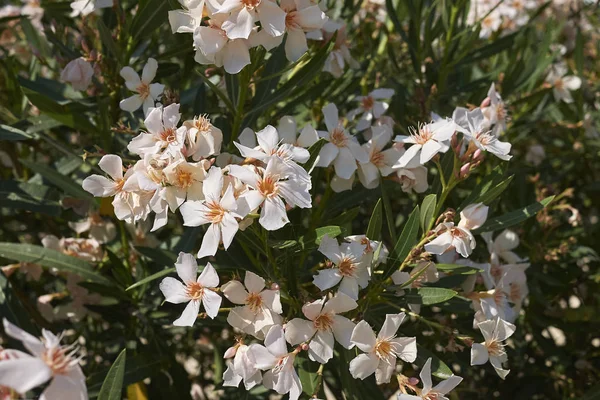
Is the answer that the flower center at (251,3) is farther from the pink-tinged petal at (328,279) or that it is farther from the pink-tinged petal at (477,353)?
the pink-tinged petal at (477,353)

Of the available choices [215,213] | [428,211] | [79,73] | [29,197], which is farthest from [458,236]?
[29,197]

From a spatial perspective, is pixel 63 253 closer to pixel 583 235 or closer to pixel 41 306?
pixel 41 306

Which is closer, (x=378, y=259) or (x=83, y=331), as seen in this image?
(x=378, y=259)

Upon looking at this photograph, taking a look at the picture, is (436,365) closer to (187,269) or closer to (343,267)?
(343,267)

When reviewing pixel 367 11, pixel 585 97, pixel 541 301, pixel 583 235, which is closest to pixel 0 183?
pixel 367 11

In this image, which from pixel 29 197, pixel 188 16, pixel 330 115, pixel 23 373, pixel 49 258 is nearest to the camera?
pixel 23 373

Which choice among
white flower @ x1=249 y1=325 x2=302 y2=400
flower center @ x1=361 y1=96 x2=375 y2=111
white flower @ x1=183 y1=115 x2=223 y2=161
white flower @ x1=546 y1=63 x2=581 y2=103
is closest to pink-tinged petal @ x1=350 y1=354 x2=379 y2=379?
white flower @ x1=249 y1=325 x2=302 y2=400

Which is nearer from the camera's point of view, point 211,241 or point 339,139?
point 211,241
